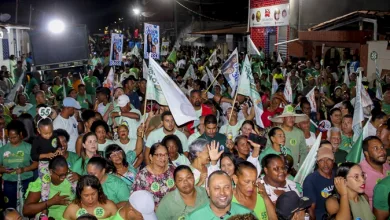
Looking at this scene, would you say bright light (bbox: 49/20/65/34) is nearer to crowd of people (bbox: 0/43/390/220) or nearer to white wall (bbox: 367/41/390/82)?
crowd of people (bbox: 0/43/390/220)

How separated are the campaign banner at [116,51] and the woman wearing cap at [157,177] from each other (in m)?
9.39

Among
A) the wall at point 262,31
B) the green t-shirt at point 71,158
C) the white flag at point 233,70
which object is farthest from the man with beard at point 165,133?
the wall at point 262,31

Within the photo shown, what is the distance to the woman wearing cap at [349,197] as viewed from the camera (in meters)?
4.53

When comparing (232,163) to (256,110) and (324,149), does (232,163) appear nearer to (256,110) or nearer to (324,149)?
(324,149)

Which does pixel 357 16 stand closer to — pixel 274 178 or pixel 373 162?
pixel 373 162

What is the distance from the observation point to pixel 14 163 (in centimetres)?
684

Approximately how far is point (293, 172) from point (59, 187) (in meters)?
3.02

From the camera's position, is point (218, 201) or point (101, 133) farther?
point (101, 133)

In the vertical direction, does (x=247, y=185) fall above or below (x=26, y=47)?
below

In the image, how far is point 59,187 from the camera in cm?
531

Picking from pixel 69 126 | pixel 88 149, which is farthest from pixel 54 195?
pixel 69 126

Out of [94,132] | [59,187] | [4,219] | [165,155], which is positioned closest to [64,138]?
[94,132]

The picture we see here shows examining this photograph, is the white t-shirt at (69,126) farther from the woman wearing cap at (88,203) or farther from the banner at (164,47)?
the banner at (164,47)

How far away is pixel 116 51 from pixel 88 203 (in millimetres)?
10460
